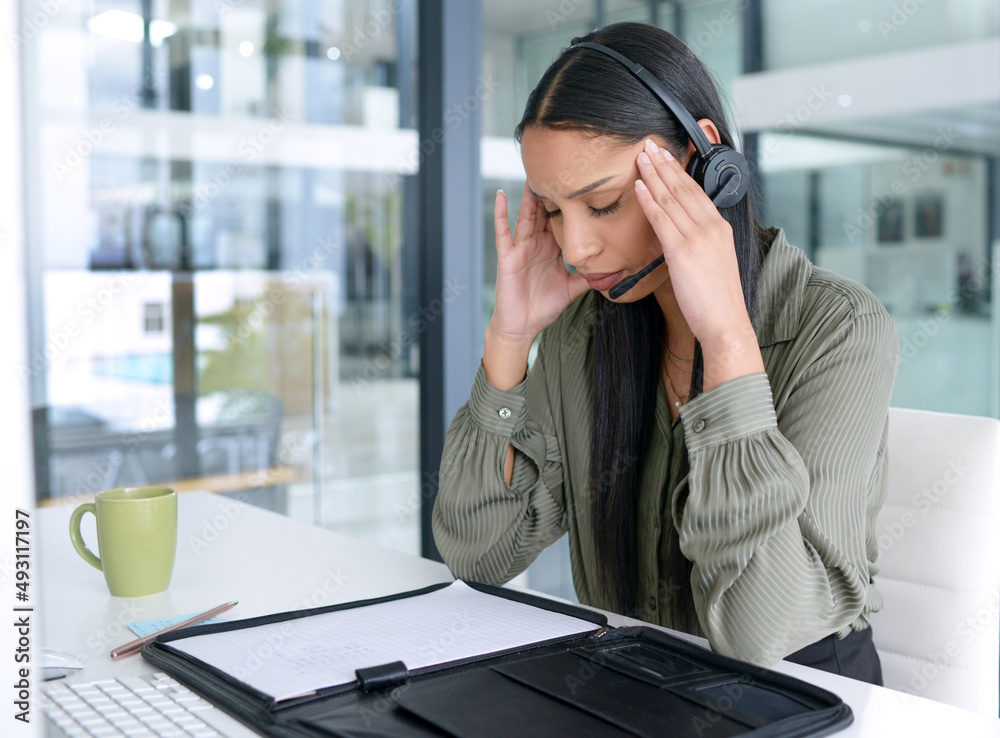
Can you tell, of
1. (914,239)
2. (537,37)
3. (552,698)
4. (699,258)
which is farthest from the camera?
(537,37)

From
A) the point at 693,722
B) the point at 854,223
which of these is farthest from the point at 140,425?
the point at 693,722

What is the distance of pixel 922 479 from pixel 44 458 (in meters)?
2.44

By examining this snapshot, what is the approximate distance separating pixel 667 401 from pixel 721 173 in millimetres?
321

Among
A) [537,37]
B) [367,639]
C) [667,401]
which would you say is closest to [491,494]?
[667,401]

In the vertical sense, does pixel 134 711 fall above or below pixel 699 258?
below

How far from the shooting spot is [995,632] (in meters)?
1.10

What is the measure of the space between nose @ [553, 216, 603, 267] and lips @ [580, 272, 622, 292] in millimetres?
40

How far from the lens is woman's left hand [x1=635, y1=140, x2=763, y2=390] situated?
941 mm

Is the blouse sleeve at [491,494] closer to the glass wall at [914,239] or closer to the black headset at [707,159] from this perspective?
the black headset at [707,159]

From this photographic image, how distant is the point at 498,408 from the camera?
1143mm

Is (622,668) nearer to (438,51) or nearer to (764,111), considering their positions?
(438,51)

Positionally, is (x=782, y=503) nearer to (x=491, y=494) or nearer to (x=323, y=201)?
(x=491, y=494)

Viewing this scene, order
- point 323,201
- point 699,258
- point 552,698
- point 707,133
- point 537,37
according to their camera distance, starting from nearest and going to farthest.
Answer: point 552,698 < point 699,258 < point 707,133 < point 537,37 < point 323,201

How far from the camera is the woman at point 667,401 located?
2.90ft
